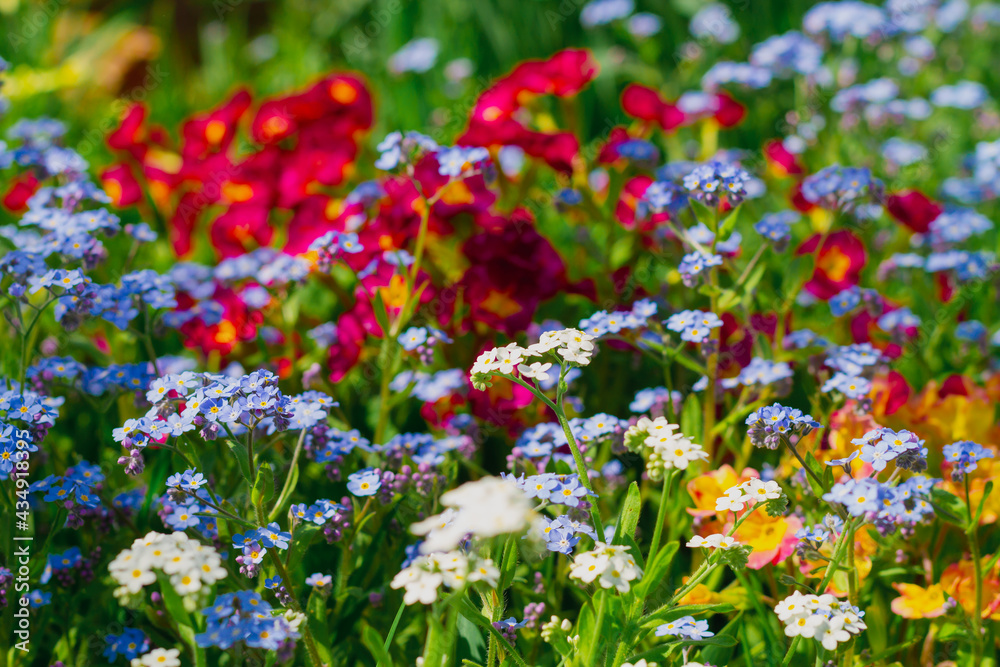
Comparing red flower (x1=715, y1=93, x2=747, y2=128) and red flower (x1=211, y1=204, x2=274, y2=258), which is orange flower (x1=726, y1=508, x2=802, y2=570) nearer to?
red flower (x1=715, y1=93, x2=747, y2=128)

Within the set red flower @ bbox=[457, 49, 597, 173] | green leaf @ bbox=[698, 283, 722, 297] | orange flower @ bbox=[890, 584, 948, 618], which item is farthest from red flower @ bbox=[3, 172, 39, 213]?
orange flower @ bbox=[890, 584, 948, 618]

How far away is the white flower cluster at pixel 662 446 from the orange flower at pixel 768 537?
1.30 ft

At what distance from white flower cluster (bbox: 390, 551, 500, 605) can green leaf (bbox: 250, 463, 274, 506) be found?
373 mm

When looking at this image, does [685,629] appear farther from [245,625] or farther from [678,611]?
[245,625]

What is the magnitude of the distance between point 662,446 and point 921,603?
0.77m

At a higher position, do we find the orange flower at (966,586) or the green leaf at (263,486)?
the green leaf at (263,486)

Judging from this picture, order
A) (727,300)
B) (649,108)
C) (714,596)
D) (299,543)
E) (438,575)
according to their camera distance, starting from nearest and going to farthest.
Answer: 1. (438,575)
2. (299,543)
3. (714,596)
4. (727,300)
5. (649,108)

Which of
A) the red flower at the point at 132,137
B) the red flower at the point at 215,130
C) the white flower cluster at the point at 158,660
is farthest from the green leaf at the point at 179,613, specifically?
the red flower at the point at 132,137

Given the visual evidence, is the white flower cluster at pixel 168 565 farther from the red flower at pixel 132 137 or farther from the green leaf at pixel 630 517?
the red flower at pixel 132 137

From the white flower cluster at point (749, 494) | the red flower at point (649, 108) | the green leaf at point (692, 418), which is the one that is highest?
the red flower at point (649, 108)

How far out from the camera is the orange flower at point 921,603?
169 centimetres

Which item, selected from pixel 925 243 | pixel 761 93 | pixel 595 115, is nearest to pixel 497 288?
pixel 925 243

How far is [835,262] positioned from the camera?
263 centimetres

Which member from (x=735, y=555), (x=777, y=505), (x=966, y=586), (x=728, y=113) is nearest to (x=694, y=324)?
(x=777, y=505)
